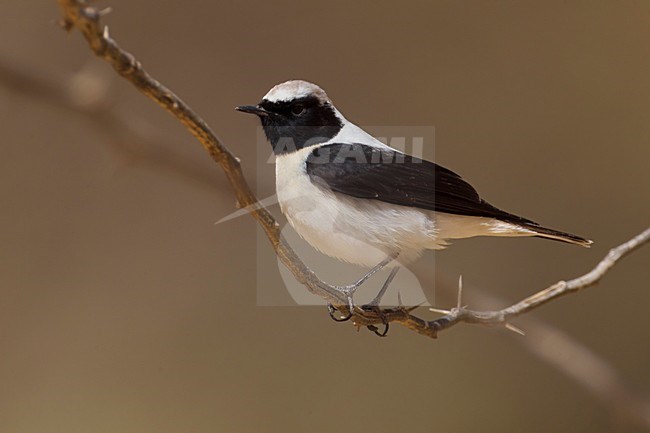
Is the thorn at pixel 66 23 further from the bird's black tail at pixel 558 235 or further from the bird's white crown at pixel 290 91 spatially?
the bird's black tail at pixel 558 235

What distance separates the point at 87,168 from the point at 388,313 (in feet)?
8.31

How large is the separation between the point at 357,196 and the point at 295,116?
0.29m

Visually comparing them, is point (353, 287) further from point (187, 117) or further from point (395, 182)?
point (187, 117)

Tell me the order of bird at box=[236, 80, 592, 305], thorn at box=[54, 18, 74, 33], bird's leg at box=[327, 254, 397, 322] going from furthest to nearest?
bird at box=[236, 80, 592, 305], bird's leg at box=[327, 254, 397, 322], thorn at box=[54, 18, 74, 33]

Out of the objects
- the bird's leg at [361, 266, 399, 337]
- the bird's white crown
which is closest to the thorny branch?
the bird's leg at [361, 266, 399, 337]

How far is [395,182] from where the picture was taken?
208 cm

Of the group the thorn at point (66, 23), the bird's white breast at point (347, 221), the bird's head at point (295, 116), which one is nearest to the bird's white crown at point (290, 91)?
the bird's head at point (295, 116)

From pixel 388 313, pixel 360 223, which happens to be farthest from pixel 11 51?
pixel 388 313

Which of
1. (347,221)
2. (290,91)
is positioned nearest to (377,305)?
(347,221)

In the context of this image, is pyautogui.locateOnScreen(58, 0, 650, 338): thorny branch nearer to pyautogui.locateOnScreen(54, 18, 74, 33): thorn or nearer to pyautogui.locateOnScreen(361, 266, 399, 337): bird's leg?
pyautogui.locateOnScreen(54, 18, 74, 33): thorn

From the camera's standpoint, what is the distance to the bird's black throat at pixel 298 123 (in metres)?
1.93

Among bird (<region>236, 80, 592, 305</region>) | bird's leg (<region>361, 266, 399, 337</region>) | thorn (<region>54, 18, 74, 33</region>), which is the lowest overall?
bird's leg (<region>361, 266, 399, 337</region>)

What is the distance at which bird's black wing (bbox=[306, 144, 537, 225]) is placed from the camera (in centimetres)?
200

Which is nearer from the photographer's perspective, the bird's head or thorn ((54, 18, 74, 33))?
thorn ((54, 18, 74, 33))
